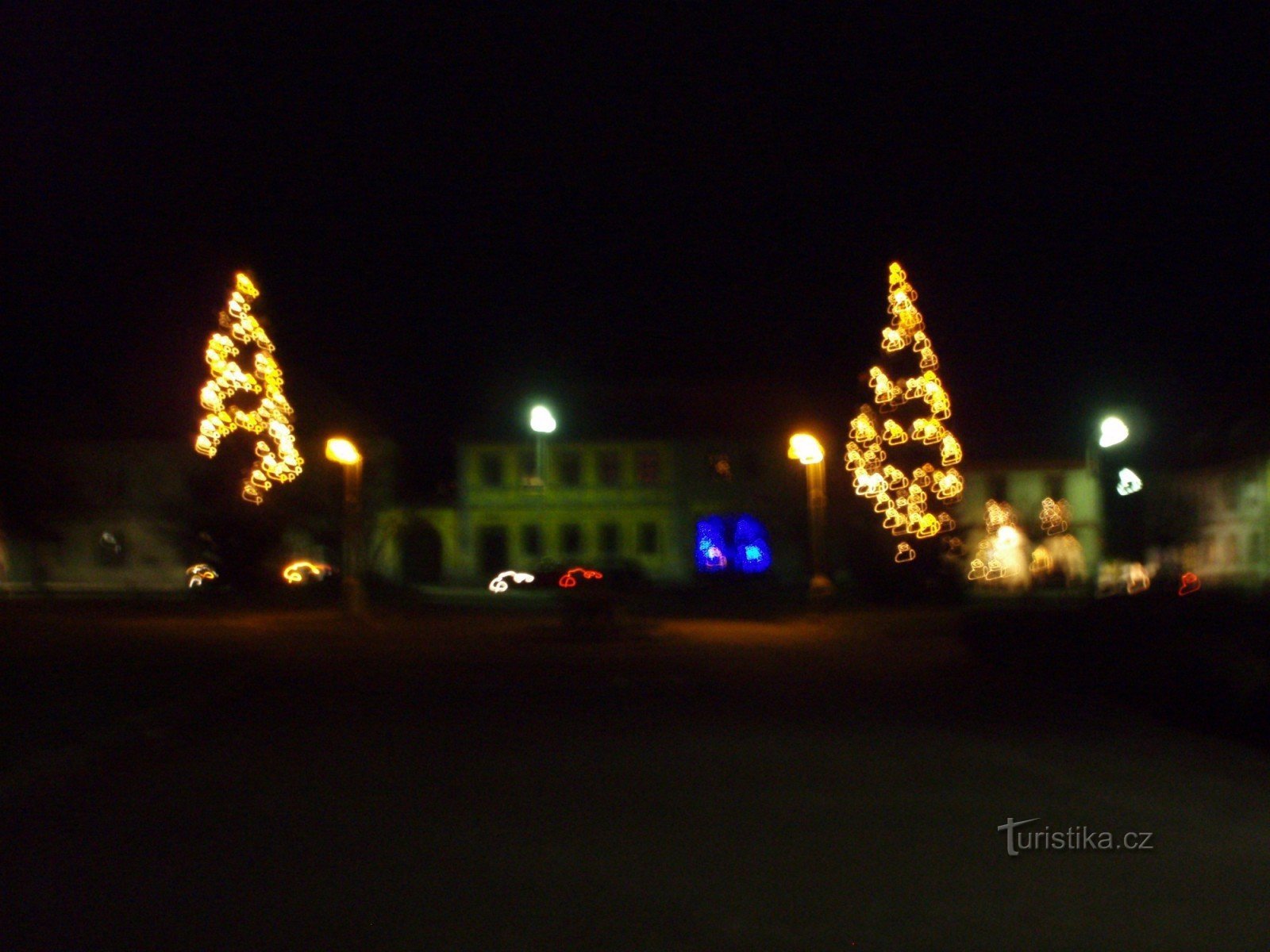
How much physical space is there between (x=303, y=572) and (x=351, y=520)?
13451 millimetres

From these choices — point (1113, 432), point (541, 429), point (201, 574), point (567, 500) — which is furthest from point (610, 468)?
point (1113, 432)

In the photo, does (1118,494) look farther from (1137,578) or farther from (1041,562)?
(1041,562)

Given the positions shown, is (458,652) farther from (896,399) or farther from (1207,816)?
(896,399)

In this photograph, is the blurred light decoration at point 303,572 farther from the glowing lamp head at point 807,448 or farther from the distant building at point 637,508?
the glowing lamp head at point 807,448

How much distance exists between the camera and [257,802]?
1018 cm

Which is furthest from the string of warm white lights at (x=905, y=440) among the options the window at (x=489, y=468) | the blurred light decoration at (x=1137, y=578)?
the window at (x=489, y=468)

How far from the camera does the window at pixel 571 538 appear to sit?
57.8m

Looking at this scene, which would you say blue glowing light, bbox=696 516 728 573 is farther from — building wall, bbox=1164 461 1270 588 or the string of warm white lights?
building wall, bbox=1164 461 1270 588

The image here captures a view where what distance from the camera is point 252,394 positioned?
43469mm

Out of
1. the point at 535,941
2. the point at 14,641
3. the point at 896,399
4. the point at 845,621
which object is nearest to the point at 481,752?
the point at 535,941

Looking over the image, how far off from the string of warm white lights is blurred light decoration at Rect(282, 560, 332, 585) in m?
18.8

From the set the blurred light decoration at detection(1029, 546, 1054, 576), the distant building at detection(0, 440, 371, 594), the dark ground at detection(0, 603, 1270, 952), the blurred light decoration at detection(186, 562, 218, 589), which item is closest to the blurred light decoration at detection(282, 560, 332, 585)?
the distant building at detection(0, 440, 371, 594)

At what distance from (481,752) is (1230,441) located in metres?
35.1

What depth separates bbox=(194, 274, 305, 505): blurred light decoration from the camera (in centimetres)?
4203
